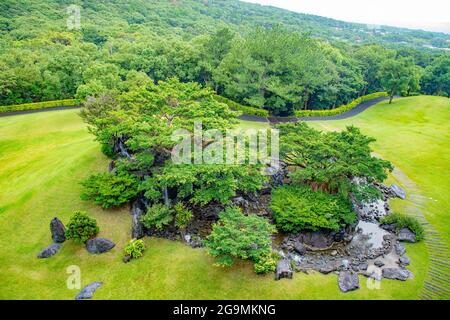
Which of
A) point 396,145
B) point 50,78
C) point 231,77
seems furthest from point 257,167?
point 50,78

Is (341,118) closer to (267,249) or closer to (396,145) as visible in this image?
(396,145)

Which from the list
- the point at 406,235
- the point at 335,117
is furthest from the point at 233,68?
the point at 406,235

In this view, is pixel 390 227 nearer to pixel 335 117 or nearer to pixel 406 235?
pixel 406 235

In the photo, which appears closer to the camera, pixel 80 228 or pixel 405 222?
pixel 80 228

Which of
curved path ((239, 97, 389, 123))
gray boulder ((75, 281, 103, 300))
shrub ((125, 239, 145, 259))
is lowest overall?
gray boulder ((75, 281, 103, 300))

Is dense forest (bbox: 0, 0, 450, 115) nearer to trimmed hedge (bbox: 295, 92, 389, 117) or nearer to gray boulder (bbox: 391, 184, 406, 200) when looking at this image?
trimmed hedge (bbox: 295, 92, 389, 117)

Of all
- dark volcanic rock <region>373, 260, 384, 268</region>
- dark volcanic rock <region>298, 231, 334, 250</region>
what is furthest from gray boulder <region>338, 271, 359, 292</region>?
dark volcanic rock <region>298, 231, 334, 250</region>
